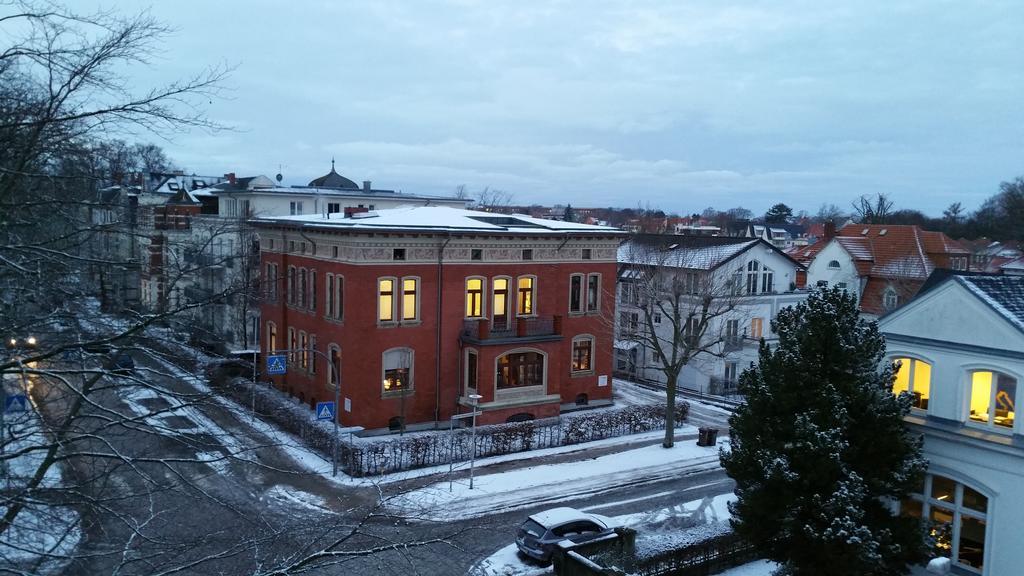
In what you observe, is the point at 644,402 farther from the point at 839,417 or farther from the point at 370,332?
the point at 839,417

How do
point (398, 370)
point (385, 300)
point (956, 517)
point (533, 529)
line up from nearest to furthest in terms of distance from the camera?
1. point (956, 517)
2. point (533, 529)
3. point (385, 300)
4. point (398, 370)

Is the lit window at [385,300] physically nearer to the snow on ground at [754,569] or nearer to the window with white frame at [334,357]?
the window with white frame at [334,357]

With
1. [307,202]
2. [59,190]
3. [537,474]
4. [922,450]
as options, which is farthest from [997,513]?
[307,202]

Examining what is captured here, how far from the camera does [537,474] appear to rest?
24.4 meters

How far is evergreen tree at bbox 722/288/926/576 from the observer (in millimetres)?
14453

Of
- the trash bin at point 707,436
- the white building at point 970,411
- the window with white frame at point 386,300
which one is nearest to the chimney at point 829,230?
the trash bin at point 707,436

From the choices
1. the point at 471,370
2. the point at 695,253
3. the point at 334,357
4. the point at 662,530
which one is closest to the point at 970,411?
the point at 662,530

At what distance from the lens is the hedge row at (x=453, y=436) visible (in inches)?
958

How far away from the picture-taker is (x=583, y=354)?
34031 millimetres

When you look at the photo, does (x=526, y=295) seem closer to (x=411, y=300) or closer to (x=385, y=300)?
(x=411, y=300)

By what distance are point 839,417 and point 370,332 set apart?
60.0 ft

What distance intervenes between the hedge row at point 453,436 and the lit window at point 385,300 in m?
4.81

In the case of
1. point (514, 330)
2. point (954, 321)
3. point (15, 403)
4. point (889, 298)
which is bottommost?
point (514, 330)

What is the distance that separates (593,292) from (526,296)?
4.00m
